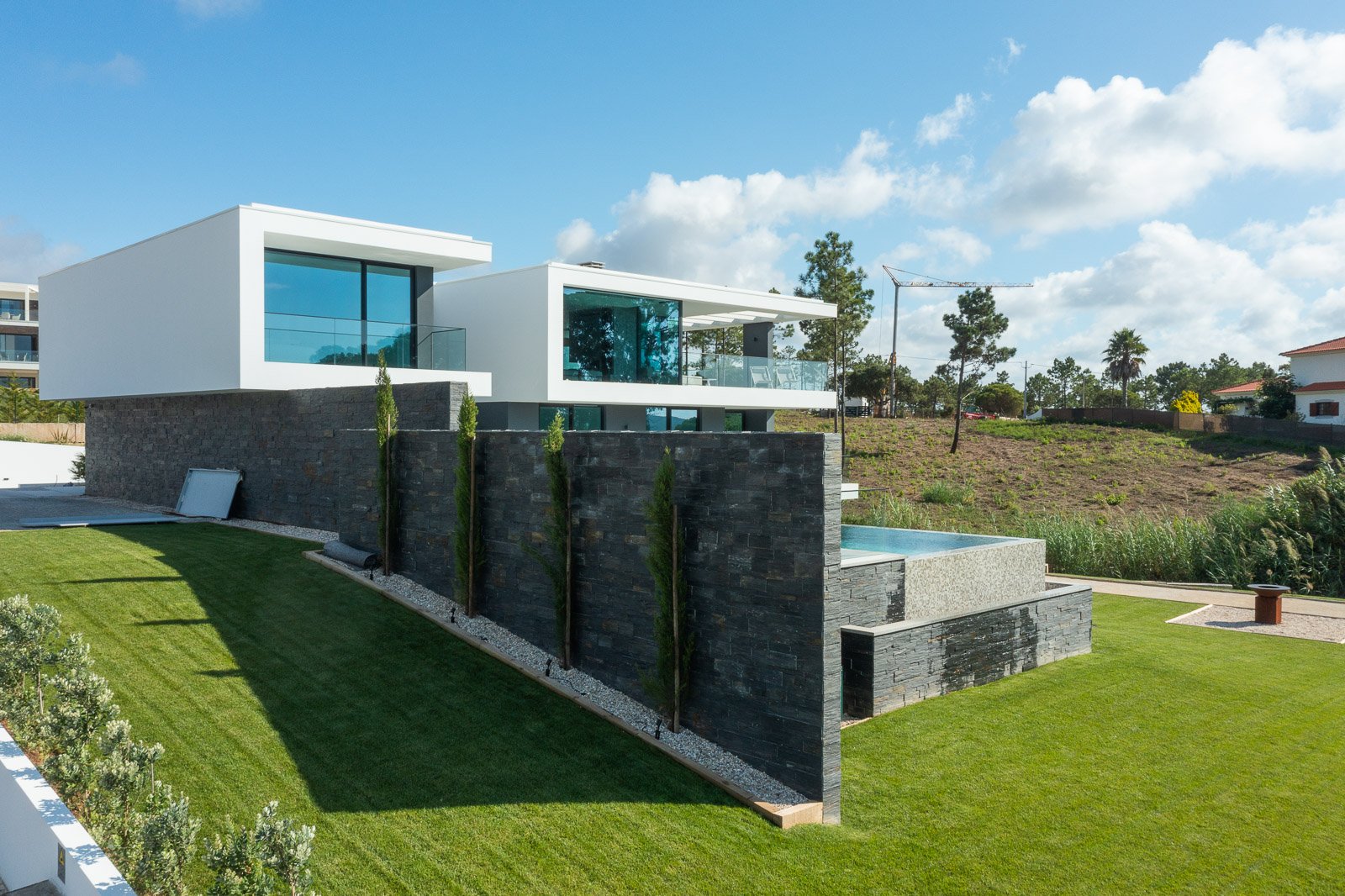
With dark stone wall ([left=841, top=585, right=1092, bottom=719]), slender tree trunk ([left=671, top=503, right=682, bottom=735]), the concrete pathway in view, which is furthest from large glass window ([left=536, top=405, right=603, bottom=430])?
slender tree trunk ([left=671, top=503, right=682, bottom=735])

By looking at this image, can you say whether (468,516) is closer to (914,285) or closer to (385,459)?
(385,459)

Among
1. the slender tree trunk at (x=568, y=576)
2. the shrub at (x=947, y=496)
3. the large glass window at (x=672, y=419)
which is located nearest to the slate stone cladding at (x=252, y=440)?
the slender tree trunk at (x=568, y=576)

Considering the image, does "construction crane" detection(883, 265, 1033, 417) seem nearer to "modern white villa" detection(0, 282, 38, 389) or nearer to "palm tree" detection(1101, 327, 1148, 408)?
"palm tree" detection(1101, 327, 1148, 408)

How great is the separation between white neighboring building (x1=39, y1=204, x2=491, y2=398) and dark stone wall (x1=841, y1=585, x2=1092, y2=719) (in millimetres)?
11261

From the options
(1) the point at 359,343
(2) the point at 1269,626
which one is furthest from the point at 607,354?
(2) the point at 1269,626

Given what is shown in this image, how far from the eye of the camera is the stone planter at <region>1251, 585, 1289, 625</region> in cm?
1376

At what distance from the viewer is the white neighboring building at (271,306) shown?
51.7 ft

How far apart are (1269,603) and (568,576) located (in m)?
11.9

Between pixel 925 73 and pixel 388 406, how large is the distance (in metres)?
11.9

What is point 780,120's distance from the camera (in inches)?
677

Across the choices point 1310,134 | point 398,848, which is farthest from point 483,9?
point 1310,134

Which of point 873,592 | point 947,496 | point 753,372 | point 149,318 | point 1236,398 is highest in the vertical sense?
point 1236,398

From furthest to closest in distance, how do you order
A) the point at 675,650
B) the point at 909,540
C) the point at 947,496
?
the point at 947,496
the point at 909,540
the point at 675,650

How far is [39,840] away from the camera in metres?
5.32
